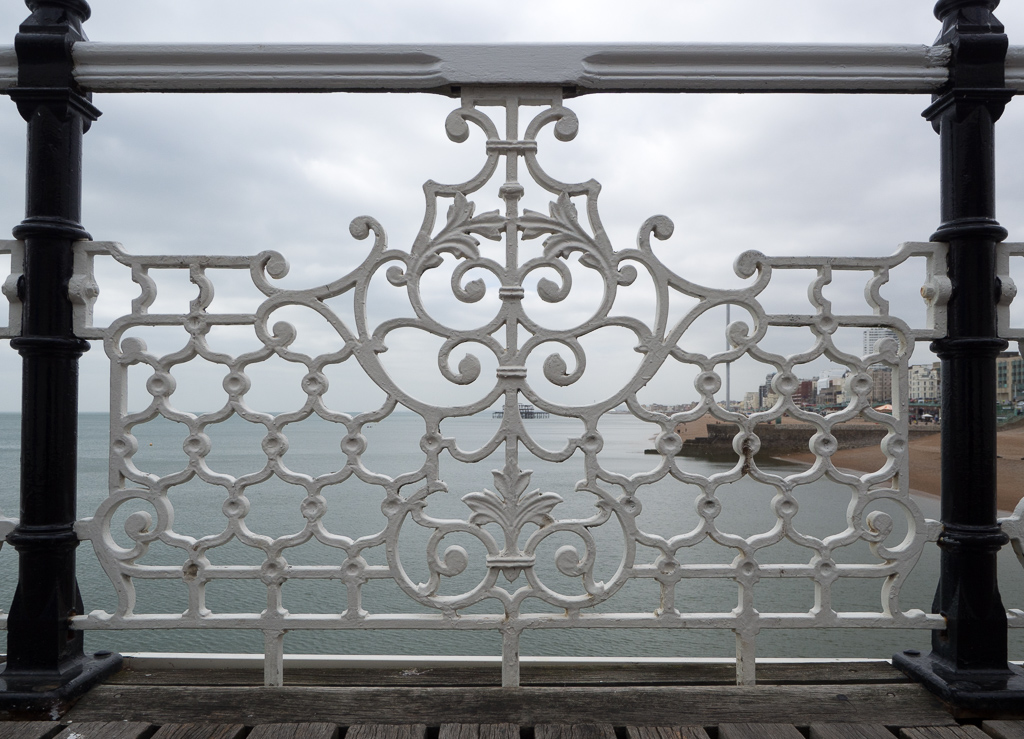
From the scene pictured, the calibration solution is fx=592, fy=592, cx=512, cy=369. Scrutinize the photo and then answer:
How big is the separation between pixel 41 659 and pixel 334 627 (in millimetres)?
938

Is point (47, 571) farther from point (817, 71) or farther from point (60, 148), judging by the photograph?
point (817, 71)

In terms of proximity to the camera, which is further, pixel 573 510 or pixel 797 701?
pixel 573 510

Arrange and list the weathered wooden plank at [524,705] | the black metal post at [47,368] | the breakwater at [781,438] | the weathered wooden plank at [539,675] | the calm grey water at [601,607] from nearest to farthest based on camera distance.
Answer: the weathered wooden plank at [524,705]
the black metal post at [47,368]
the weathered wooden plank at [539,675]
the calm grey water at [601,607]
the breakwater at [781,438]

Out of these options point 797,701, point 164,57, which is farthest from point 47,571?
point 797,701

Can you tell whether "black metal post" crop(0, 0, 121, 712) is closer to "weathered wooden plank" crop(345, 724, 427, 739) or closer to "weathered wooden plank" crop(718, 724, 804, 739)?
"weathered wooden plank" crop(345, 724, 427, 739)

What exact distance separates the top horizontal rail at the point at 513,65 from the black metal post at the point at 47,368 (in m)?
0.11

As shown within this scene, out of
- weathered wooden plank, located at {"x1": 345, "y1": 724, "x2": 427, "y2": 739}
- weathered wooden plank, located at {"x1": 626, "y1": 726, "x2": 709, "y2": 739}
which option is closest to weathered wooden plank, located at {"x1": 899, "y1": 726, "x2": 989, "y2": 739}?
weathered wooden plank, located at {"x1": 626, "y1": 726, "x2": 709, "y2": 739}

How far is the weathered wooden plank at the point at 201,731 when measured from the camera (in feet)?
5.57

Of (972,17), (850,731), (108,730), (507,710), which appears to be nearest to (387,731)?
(507,710)

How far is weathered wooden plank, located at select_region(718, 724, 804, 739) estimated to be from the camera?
1.71 metres

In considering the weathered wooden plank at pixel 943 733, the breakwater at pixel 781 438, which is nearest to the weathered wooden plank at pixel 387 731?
the weathered wooden plank at pixel 943 733

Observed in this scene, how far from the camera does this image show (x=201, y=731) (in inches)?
67.7

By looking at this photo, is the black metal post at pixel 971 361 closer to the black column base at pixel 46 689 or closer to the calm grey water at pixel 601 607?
the calm grey water at pixel 601 607

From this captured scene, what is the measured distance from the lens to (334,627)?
1.93m
